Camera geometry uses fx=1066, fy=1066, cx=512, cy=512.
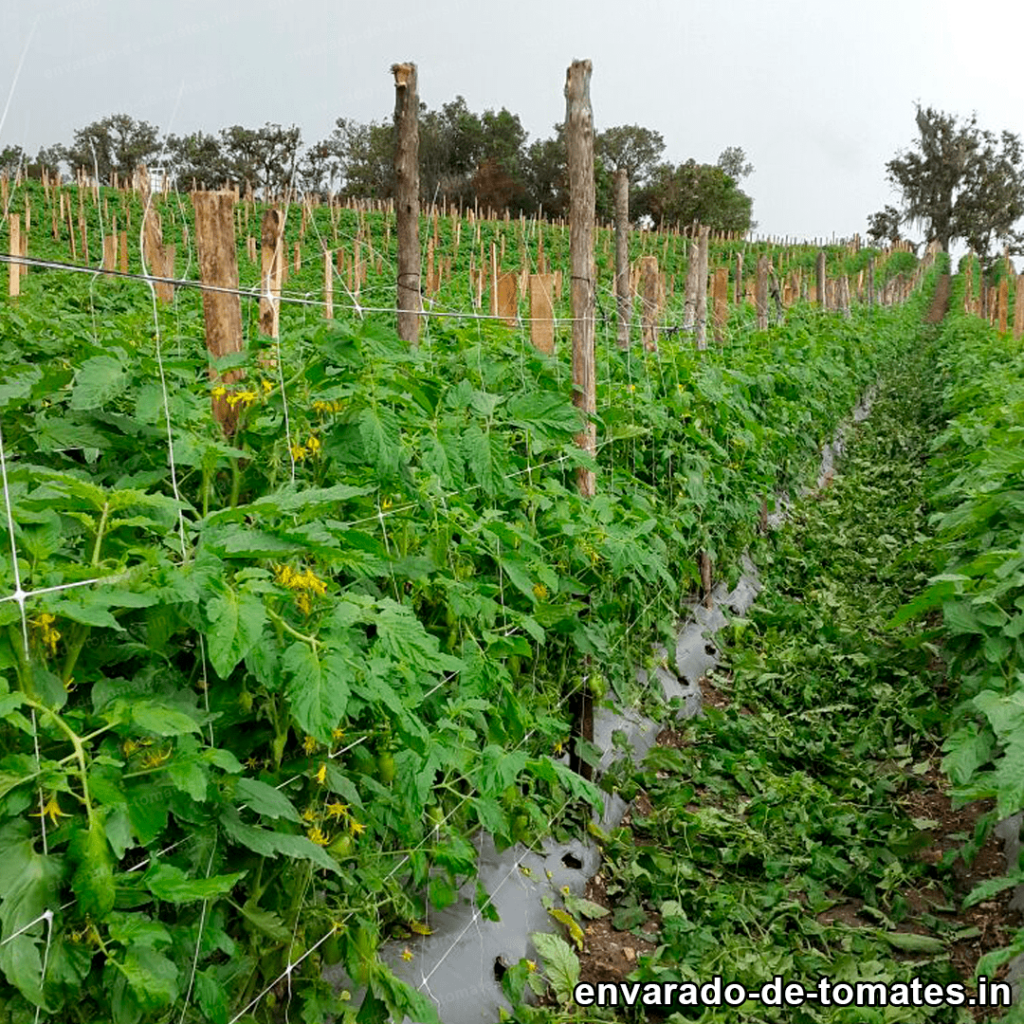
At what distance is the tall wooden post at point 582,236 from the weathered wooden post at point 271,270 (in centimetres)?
170

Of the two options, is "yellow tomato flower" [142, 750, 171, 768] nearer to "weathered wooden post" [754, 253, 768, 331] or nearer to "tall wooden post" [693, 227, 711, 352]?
"tall wooden post" [693, 227, 711, 352]

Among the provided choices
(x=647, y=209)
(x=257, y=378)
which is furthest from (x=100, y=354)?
(x=647, y=209)

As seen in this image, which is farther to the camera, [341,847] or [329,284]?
[329,284]

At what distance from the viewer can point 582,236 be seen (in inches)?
190

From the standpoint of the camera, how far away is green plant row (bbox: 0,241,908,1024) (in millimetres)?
1781

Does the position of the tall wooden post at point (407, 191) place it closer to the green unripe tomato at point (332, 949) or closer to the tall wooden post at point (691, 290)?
the green unripe tomato at point (332, 949)

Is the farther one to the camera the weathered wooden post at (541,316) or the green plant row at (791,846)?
the weathered wooden post at (541,316)

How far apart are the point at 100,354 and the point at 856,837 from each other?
351 centimetres

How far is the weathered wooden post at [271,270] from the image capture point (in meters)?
3.14

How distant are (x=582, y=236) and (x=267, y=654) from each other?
10.7ft

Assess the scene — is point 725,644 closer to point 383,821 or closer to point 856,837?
point 856,837

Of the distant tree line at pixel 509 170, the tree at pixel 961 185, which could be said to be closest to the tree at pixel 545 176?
the distant tree line at pixel 509 170

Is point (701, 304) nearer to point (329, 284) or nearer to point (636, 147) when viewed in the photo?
point (329, 284)

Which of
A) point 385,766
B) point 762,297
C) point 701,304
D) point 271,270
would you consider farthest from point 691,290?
point 385,766
